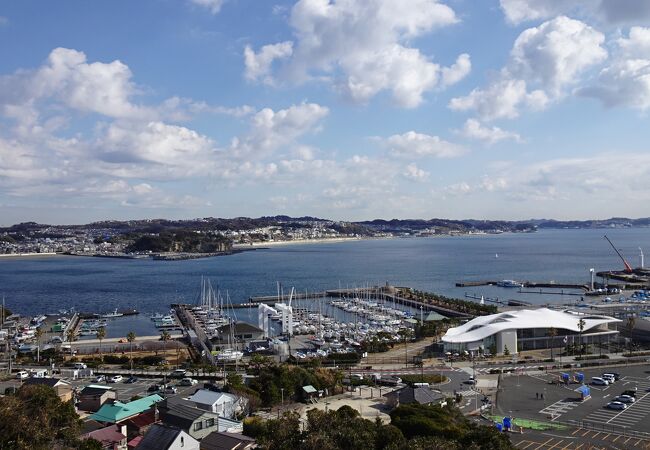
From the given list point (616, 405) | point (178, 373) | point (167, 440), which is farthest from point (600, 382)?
point (178, 373)

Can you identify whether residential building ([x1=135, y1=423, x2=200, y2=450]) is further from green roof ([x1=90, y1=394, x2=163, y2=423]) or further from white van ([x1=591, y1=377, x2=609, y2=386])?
white van ([x1=591, y1=377, x2=609, y2=386])

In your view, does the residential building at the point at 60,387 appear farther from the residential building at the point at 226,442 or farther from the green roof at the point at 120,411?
the residential building at the point at 226,442

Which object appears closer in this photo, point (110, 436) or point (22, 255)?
point (110, 436)

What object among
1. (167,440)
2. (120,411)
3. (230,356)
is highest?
(167,440)

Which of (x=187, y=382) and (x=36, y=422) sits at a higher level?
(x=36, y=422)

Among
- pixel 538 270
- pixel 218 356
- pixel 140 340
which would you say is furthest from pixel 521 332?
pixel 538 270

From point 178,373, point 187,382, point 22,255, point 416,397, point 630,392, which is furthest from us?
point 22,255

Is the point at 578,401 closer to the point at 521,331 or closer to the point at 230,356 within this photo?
the point at 521,331

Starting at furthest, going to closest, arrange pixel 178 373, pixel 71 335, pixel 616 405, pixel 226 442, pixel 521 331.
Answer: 1. pixel 71 335
2. pixel 521 331
3. pixel 178 373
4. pixel 616 405
5. pixel 226 442
